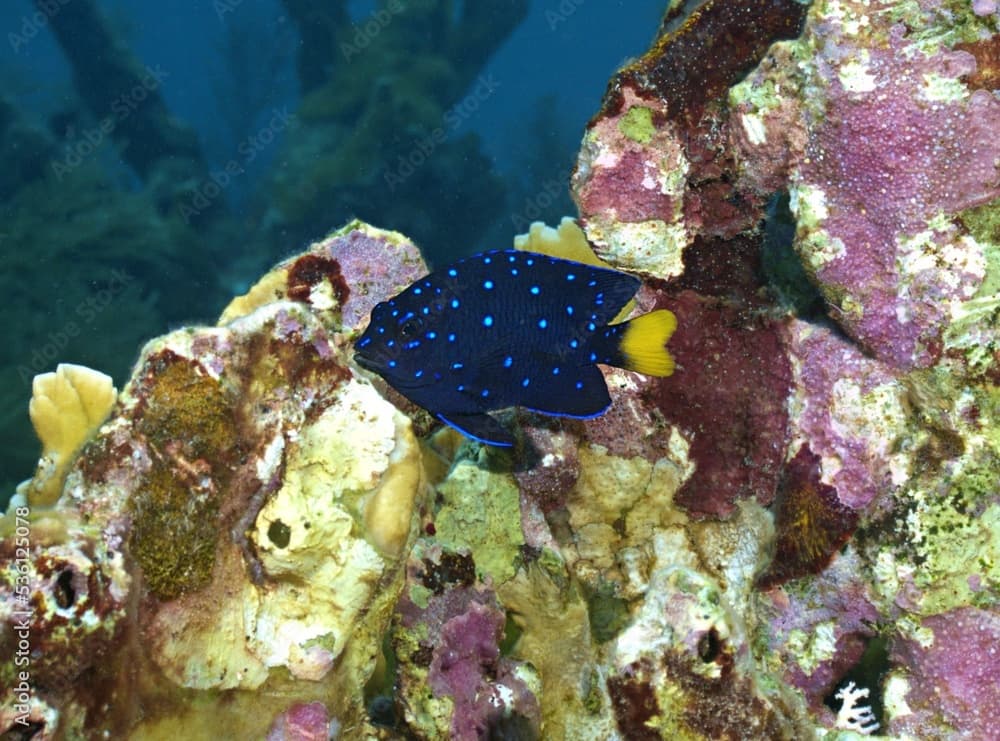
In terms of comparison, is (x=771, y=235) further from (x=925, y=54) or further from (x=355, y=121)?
(x=355, y=121)

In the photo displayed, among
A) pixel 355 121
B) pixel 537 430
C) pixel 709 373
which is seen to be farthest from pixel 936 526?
pixel 355 121

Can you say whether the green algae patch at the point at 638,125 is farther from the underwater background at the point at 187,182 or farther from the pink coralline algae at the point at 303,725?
the underwater background at the point at 187,182

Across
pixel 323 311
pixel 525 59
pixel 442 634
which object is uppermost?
pixel 323 311

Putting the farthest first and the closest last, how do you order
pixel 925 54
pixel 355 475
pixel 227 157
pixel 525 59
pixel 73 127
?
pixel 525 59, pixel 227 157, pixel 73 127, pixel 925 54, pixel 355 475

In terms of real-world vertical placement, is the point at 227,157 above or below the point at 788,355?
below

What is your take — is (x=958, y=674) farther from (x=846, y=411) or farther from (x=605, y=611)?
(x=605, y=611)

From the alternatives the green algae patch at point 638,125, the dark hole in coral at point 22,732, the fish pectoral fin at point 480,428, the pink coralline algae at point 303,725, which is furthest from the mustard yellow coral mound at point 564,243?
the dark hole in coral at point 22,732

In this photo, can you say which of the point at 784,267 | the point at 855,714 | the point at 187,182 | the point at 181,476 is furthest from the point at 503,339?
the point at 187,182
